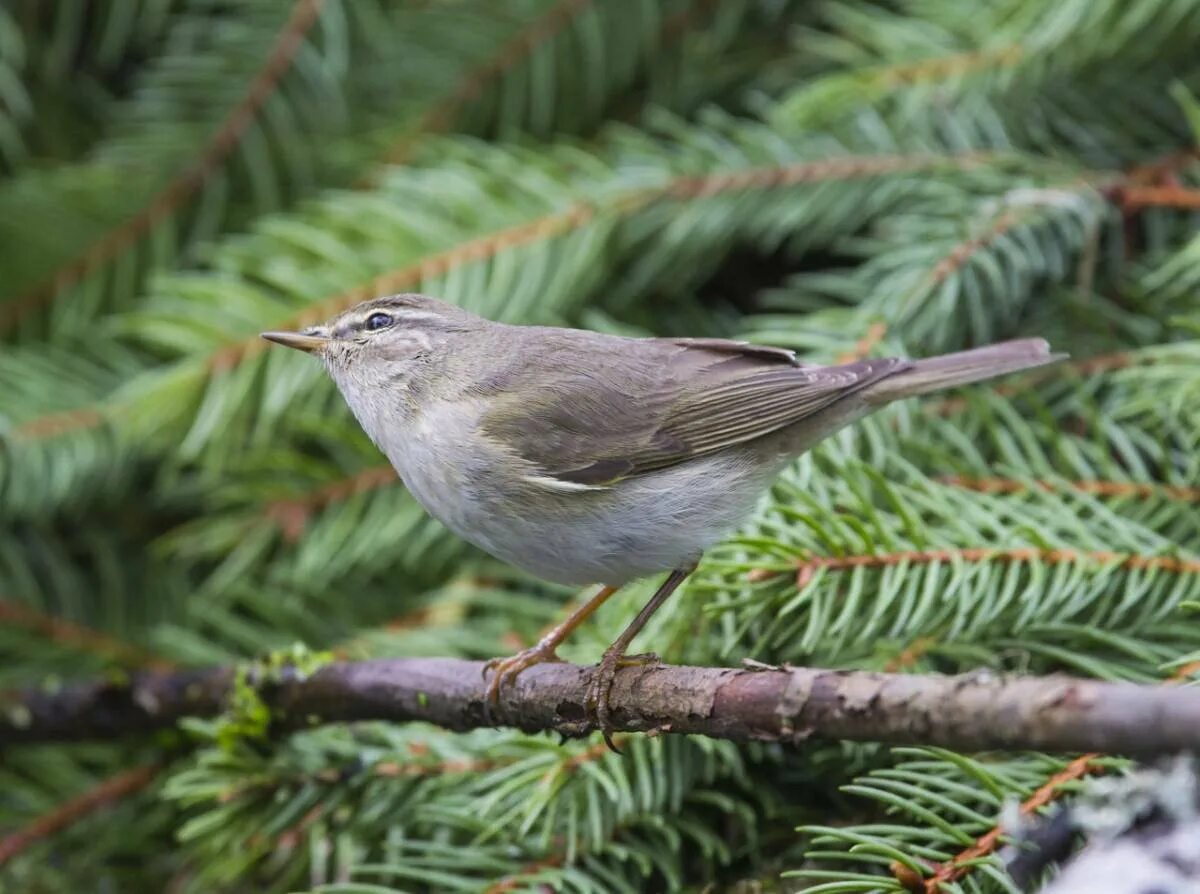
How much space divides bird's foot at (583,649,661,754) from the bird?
39mm

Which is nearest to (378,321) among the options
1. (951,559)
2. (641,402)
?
(641,402)

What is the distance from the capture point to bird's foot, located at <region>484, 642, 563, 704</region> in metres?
2.23

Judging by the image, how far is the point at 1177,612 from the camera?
7.08 feet

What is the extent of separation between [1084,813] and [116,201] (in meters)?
3.02

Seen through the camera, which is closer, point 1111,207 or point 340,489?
point 1111,207

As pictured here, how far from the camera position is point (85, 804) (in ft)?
9.91

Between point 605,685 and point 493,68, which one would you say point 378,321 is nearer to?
point 493,68

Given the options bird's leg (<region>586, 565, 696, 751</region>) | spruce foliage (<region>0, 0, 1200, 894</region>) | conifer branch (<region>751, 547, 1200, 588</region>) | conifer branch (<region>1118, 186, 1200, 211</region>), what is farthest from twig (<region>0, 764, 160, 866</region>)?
conifer branch (<region>1118, 186, 1200, 211</region>)

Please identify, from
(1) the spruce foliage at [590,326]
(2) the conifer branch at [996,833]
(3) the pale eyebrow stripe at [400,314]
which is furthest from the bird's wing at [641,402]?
(2) the conifer branch at [996,833]

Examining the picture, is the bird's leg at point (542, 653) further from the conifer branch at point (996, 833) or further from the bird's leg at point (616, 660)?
the conifer branch at point (996, 833)

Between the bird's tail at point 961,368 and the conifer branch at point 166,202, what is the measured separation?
2.01m

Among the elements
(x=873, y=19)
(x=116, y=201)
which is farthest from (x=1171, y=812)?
(x=116, y=201)

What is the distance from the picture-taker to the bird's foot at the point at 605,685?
204 cm

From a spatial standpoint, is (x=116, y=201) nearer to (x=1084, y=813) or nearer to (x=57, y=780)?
(x=57, y=780)
